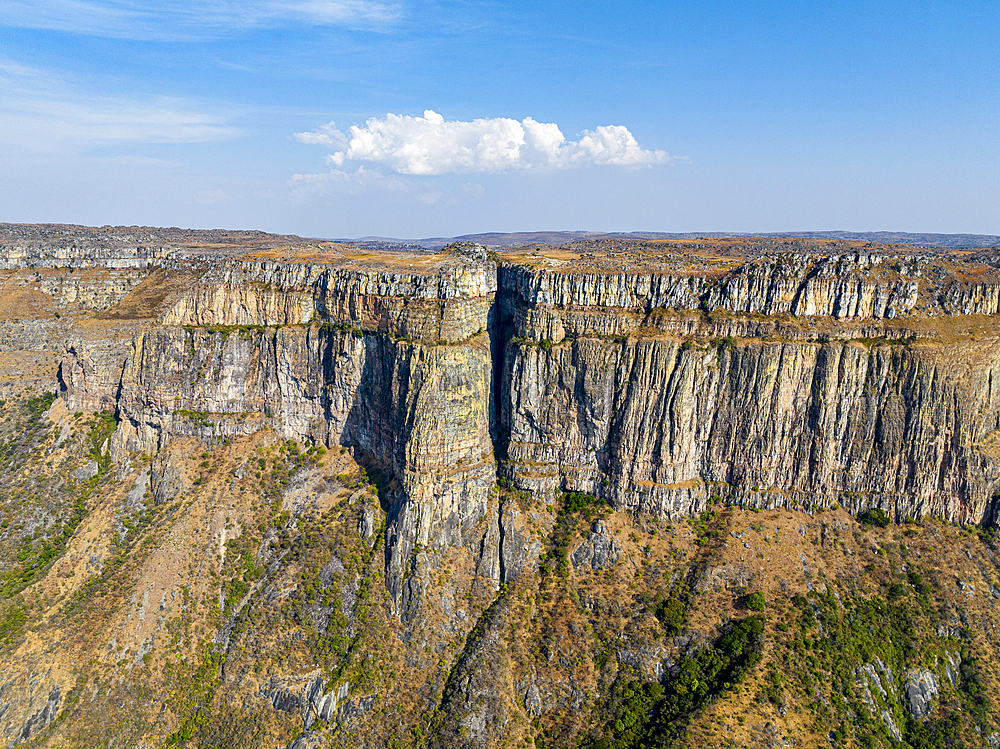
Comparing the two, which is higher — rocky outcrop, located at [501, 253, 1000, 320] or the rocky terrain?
rocky outcrop, located at [501, 253, 1000, 320]

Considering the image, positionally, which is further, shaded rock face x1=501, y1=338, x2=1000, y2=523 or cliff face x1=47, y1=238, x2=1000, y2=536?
cliff face x1=47, y1=238, x2=1000, y2=536

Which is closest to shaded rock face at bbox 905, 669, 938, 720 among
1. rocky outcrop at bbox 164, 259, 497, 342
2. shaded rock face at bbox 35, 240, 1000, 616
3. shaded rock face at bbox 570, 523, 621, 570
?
shaded rock face at bbox 35, 240, 1000, 616

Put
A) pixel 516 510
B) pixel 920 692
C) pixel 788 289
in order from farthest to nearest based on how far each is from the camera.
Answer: pixel 516 510, pixel 788 289, pixel 920 692

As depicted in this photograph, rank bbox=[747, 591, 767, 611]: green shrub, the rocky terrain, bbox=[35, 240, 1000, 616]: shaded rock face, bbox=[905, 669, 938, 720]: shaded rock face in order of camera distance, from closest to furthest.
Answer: bbox=[905, 669, 938, 720]: shaded rock face, the rocky terrain, bbox=[747, 591, 767, 611]: green shrub, bbox=[35, 240, 1000, 616]: shaded rock face

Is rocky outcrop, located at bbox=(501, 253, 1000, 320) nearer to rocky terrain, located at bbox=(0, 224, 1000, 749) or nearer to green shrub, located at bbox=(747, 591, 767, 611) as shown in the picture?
rocky terrain, located at bbox=(0, 224, 1000, 749)

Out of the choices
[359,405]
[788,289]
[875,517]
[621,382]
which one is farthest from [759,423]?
[359,405]

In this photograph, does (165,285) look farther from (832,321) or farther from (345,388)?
(832,321)

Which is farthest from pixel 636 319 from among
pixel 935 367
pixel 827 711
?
pixel 827 711

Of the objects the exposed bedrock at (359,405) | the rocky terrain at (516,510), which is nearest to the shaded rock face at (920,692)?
the rocky terrain at (516,510)

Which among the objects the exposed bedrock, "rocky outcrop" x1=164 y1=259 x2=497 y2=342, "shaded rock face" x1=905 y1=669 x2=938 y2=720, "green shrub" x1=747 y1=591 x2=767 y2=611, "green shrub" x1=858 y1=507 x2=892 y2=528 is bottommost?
"shaded rock face" x1=905 y1=669 x2=938 y2=720

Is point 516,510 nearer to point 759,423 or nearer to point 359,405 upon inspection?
point 359,405
